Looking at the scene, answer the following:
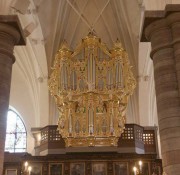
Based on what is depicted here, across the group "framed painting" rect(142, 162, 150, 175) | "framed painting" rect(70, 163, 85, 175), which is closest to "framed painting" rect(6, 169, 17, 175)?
"framed painting" rect(70, 163, 85, 175)

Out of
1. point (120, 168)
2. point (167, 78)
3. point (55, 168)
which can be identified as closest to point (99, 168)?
point (120, 168)

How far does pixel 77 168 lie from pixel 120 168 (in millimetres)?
1737

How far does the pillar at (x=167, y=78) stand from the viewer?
27.9ft

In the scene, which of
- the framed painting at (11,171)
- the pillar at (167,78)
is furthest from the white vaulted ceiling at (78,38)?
the pillar at (167,78)

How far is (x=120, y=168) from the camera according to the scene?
50.0ft

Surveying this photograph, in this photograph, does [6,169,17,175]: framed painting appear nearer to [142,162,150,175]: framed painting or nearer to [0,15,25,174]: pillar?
[142,162,150,175]: framed painting

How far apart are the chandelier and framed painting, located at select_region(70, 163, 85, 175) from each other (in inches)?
31.6

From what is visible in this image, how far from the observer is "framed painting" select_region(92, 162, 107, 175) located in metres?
15.2

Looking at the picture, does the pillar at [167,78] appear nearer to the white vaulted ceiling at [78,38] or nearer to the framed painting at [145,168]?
the framed painting at [145,168]

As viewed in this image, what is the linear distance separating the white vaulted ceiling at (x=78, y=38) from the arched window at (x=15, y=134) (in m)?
2.26

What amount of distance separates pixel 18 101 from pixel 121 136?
923cm

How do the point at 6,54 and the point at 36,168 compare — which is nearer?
the point at 6,54

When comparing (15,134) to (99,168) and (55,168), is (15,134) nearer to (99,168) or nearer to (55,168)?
(55,168)

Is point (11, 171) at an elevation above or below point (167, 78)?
below
